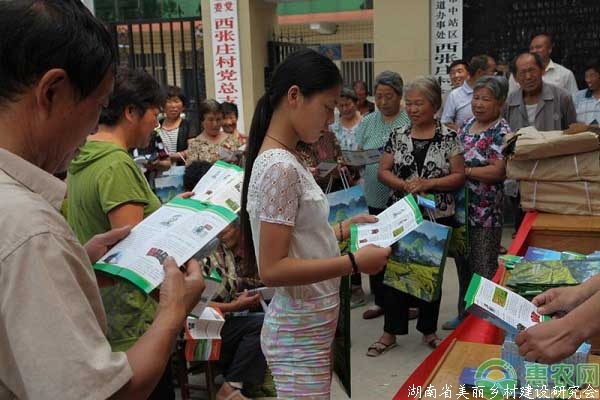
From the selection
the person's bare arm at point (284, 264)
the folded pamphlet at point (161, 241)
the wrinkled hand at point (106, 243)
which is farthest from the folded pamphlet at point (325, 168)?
the wrinkled hand at point (106, 243)

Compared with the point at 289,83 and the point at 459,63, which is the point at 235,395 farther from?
the point at 459,63

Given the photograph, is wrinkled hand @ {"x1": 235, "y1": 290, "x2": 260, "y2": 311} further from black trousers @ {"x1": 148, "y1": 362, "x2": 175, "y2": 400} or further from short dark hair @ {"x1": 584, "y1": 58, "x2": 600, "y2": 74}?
short dark hair @ {"x1": 584, "y1": 58, "x2": 600, "y2": 74}

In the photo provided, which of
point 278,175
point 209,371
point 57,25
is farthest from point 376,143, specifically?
point 57,25

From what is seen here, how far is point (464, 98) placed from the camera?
532 centimetres

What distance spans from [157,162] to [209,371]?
2.65m

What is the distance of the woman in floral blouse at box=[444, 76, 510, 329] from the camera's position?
3.58 m

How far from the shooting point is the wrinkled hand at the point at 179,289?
103 centimetres

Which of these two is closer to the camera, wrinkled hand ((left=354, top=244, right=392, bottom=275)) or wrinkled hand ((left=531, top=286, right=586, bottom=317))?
wrinkled hand ((left=531, top=286, right=586, bottom=317))

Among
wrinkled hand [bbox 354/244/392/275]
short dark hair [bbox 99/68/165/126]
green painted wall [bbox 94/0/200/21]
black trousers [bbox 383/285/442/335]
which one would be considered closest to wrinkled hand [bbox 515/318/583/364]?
wrinkled hand [bbox 354/244/392/275]

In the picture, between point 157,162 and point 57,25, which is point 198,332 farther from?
point 157,162

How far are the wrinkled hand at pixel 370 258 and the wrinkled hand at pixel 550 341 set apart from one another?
1.74ft

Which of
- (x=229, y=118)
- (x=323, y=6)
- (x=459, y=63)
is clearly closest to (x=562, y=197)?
(x=459, y=63)

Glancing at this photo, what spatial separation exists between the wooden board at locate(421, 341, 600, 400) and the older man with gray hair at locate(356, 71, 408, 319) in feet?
7.45

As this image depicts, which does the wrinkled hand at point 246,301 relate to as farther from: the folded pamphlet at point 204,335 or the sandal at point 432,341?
the sandal at point 432,341
